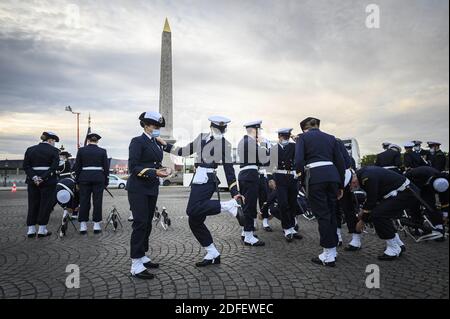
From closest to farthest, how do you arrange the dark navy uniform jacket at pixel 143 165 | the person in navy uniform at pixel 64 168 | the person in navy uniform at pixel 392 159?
the dark navy uniform jacket at pixel 143 165 < the person in navy uniform at pixel 392 159 < the person in navy uniform at pixel 64 168

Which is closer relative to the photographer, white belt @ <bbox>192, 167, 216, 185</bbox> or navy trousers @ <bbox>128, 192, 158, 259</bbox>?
navy trousers @ <bbox>128, 192, 158, 259</bbox>

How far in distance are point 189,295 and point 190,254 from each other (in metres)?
1.64

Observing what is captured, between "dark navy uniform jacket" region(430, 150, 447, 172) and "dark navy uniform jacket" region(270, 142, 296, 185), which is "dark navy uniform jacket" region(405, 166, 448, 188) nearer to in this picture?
"dark navy uniform jacket" region(270, 142, 296, 185)

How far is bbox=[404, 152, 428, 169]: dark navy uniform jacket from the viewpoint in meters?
8.47

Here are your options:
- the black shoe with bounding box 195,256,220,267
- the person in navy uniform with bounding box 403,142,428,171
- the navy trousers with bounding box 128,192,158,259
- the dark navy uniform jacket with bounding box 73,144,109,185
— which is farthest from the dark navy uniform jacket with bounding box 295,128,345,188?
the person in navy uniform with bounding box 403,142,428,171

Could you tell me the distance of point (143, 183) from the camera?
4188 mm

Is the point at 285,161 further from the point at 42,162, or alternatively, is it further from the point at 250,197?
the point at 42,162

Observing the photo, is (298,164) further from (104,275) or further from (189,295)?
(104,275)

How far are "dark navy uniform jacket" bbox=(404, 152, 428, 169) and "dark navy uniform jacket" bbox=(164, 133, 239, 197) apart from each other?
6.32 metres

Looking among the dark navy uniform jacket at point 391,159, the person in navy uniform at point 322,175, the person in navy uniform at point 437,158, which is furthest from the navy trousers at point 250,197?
the person in navy uniform at point 437,158

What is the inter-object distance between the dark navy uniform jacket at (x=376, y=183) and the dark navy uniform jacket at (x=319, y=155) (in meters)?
0.37

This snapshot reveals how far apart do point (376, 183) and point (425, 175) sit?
1840 mm

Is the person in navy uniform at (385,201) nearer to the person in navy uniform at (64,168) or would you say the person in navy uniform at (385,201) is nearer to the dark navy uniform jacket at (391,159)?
the dark navy uniform jacket at (391,159)

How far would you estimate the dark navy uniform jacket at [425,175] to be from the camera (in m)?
5.66
